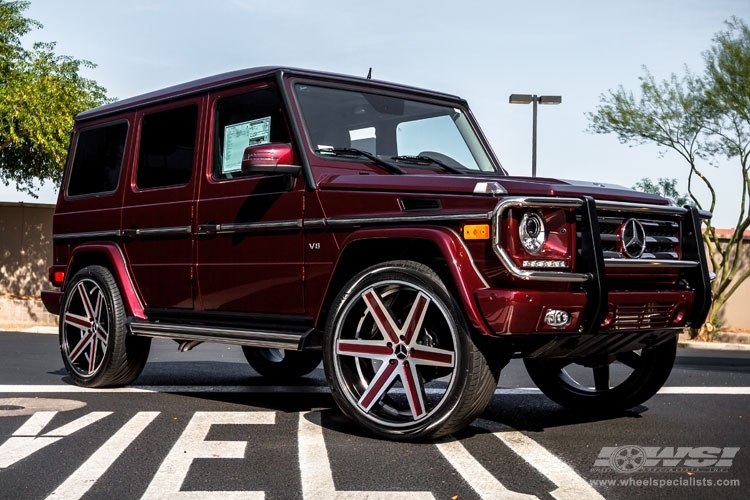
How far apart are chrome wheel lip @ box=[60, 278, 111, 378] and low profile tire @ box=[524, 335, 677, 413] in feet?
10.8

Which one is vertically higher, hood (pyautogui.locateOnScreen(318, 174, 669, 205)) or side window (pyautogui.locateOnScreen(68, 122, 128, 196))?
side window (pyautogui.locateOnScreen(68, 122, 128, 196))

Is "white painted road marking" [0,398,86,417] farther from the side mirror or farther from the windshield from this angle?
the windshield

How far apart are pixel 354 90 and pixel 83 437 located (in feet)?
9.74

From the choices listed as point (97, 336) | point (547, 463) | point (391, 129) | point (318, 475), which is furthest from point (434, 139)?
point (318, 475)

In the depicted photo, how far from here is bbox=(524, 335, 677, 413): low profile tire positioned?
6516mm

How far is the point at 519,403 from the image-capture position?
745 centimetres

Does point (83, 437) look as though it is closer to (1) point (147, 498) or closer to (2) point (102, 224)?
(1) point (147, 498)

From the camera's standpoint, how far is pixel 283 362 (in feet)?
29.7

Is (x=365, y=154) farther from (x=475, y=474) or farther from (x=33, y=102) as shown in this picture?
(x=33, y=102)

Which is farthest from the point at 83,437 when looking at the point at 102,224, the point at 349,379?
the point at 102,224

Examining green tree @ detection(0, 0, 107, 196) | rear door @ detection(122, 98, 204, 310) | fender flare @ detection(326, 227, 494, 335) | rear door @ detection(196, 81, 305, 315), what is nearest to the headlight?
fender flare @ detection(326, 227, 494, 335)

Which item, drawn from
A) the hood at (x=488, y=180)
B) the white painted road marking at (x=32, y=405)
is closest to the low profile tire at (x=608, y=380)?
the hood at (x=488, y=180)

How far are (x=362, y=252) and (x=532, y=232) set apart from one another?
1.16 meters

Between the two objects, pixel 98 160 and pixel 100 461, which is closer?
pixel 100 461
